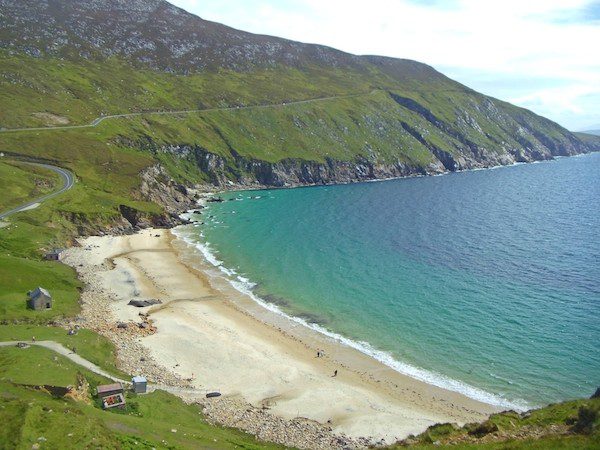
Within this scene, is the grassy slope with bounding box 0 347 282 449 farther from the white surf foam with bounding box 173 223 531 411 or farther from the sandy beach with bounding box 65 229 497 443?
the white surf foam with bounding box 173 223 531 411

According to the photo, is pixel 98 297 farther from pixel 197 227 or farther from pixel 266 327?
pixel 197 227

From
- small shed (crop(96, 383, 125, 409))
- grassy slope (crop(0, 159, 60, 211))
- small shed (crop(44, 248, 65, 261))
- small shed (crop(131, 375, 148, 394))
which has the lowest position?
small shed (crop(44, 248, 65, 261))

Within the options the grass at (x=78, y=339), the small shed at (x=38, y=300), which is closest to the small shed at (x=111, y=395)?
the grass at (x=78, y=339)

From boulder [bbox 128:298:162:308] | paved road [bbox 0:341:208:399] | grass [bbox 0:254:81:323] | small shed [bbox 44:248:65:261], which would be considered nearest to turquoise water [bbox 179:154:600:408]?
boulder [bbox 128:298:162:308]

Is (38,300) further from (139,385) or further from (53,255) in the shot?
(53,255)

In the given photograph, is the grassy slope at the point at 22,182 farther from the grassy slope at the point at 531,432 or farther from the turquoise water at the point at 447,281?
the grassy slope at the point at 531,432
